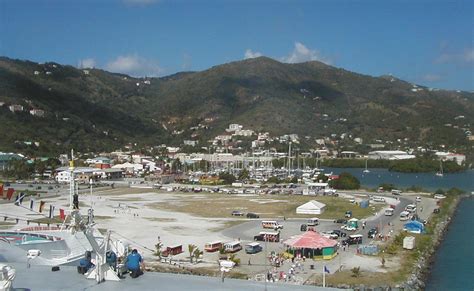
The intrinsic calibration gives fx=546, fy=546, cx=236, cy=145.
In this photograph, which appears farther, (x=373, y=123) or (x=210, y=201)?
(x=373, y=123)

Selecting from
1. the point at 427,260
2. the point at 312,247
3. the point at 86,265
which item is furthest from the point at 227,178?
the point at 86,265

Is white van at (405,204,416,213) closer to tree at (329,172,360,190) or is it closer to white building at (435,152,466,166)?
tree at (329,172,360,190)

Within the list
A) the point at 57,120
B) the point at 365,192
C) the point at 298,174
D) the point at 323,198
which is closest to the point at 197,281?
the point at 323,198

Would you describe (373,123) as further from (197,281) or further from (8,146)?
(197,281)

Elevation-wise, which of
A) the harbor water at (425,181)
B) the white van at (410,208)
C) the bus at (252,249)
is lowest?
the bus at (252,249)

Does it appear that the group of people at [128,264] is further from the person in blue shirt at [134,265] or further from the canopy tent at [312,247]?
the canopy tent at [312,247]

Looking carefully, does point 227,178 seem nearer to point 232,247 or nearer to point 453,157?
point 232,247

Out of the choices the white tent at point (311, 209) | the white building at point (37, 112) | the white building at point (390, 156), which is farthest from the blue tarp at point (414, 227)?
the white building at point (37, 112)

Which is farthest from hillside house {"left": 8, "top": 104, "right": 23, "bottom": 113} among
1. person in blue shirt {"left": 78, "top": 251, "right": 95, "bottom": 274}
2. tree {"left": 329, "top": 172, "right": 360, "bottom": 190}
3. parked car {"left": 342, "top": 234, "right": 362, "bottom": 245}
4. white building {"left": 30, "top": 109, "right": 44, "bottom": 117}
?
person in blue shirt {"left": 78, "top": 251, "right": 95, "bottom": 274}
